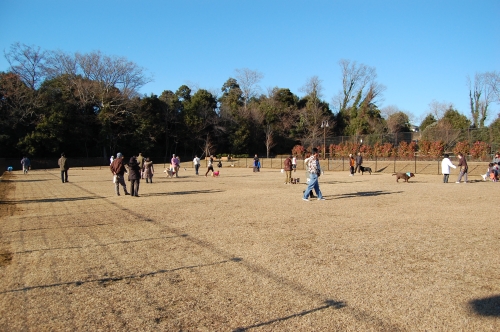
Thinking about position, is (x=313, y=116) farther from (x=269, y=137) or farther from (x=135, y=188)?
(x=135, y=188)

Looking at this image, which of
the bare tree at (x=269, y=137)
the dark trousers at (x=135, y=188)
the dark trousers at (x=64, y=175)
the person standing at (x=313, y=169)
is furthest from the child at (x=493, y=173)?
the bare tree at (x=269, y=137)

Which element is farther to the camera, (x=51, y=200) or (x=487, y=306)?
(x=51, y=200)

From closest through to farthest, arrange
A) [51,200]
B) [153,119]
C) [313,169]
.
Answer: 1. [313,169]
2. [51,200]
3. [153,119]

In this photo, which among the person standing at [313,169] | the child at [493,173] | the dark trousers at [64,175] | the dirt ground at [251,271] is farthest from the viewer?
the dark trousers at [64,175]

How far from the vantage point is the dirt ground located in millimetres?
3568

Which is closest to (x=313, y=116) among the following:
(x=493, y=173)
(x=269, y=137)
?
(x=269, y=137)

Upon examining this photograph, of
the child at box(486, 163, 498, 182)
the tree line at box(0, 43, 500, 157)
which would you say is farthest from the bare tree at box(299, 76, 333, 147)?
the child at box(486, 163, 498, 182)

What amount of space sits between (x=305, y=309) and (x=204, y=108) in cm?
5679

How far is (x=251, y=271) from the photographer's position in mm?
4938

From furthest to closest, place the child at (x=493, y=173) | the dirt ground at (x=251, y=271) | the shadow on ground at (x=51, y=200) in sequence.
→ the child at (x=493, y=173) < the shadow on ground at (x=51, y=200) < the dirt ground at (x=251, y=271)

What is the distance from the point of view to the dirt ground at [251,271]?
3.57 meters

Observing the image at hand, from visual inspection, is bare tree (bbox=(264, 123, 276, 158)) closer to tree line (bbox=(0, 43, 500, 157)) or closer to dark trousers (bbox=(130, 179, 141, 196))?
tree line (bbox=(0, 43, 500, 157))

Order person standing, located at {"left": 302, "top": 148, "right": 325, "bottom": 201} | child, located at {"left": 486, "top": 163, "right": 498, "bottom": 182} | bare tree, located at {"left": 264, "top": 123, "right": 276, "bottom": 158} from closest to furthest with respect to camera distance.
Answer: person standing, located at {"left": 302, "top": 148, "right": 325, "bottom": 201}
child, located at {"left": 486, "top": 163, "right": 498, "bottom": 182}
bare tree, located at {"left": 264, "top": 123, "right": 276, "bottom": 158}

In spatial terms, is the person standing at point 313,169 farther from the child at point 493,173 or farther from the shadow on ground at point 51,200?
the child at point 493,173
